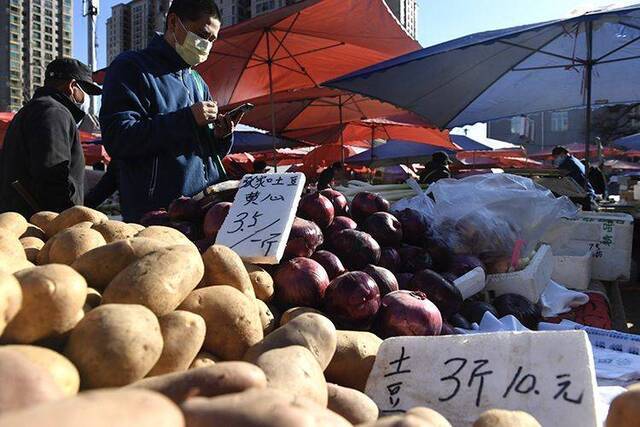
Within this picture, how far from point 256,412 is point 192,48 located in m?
2.51

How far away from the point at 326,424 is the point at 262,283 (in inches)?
35.9

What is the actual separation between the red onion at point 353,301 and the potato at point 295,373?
546mm

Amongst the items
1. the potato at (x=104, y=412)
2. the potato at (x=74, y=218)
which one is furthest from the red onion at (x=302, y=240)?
the potato at (x=104, y=412)

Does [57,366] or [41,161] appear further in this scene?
[41,161]

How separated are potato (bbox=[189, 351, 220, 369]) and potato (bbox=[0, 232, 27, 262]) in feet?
1.49

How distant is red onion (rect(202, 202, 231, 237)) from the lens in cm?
191

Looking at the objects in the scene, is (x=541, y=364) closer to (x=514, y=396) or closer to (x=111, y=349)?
(x=514, y=396)

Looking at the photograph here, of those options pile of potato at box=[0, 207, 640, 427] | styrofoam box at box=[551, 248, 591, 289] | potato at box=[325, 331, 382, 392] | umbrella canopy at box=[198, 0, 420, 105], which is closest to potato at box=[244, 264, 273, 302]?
pile of potato at box=[0, 207, 640, 427]

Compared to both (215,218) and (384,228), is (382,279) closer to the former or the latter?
(384,228)

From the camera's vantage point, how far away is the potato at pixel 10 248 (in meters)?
1.19

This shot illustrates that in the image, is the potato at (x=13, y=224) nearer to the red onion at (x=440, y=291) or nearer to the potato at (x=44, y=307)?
the potato at (x=44, y=307)

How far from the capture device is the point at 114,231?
4.98 ft

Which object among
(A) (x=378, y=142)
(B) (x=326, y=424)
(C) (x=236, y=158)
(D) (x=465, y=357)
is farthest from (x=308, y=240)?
(A) (x=378, y=142)

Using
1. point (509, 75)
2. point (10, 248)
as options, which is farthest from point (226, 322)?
point (509, 75)
